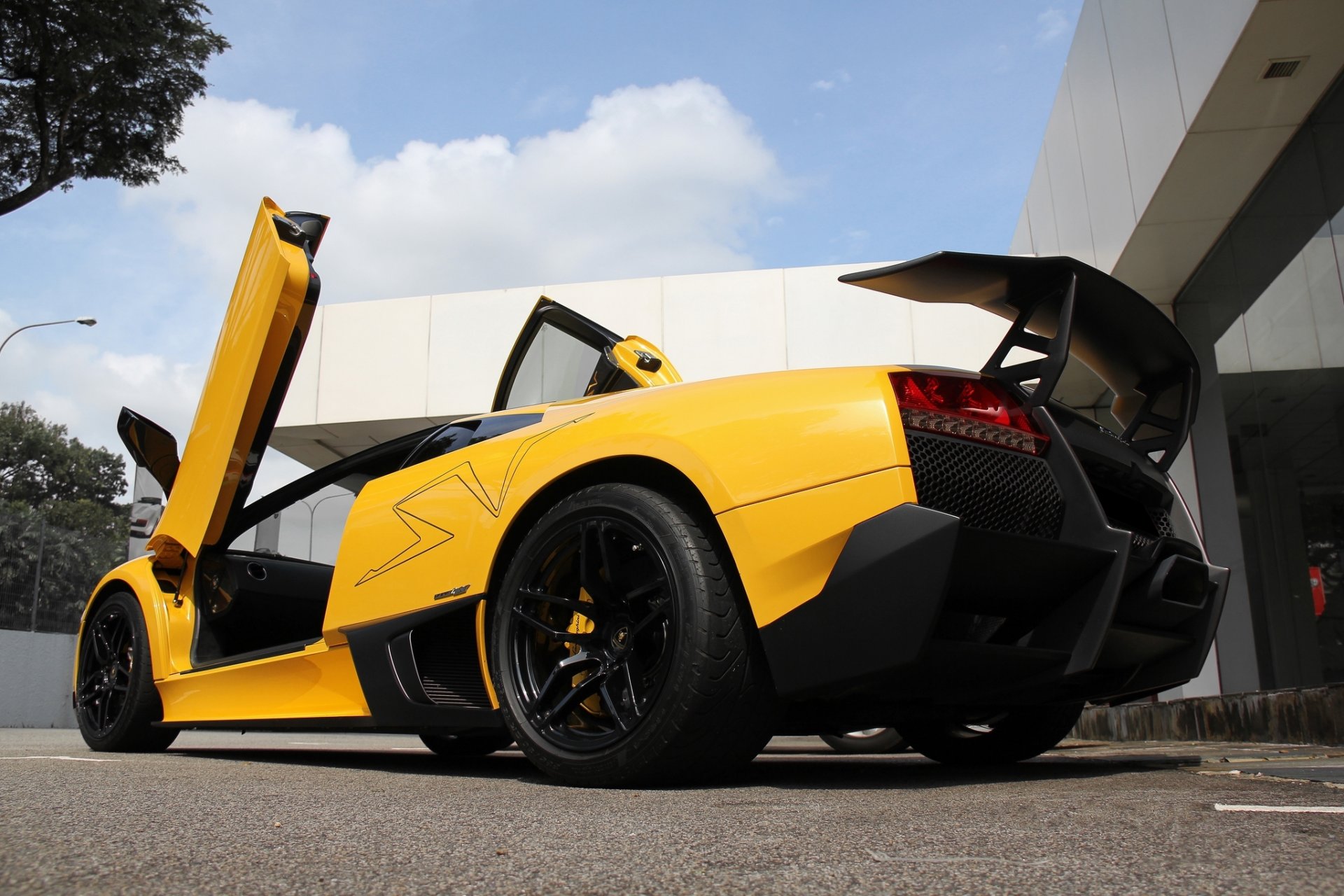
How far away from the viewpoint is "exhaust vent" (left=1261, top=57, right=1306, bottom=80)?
557 centimetres

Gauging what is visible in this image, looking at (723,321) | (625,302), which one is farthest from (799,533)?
(625,302)

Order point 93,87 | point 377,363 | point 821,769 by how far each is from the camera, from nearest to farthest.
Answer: point 821,769, point 377,363, point 93,87

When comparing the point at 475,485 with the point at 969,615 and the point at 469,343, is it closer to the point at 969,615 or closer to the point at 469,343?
the point at 969,615

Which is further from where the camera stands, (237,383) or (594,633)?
(237,383)

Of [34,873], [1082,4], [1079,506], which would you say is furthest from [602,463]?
[1082,4]

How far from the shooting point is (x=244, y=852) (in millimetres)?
1281

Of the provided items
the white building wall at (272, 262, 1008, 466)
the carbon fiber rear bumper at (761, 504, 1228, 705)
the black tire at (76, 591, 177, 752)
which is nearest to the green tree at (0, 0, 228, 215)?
the white building wall at (272, 262, 1008, 466)

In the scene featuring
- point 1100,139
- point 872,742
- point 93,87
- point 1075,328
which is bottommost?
point 872,742

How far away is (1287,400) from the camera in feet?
21.7

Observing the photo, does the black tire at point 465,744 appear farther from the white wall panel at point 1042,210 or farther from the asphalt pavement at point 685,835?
the white wall panel at point 1042,210

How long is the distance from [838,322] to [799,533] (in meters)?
8.99

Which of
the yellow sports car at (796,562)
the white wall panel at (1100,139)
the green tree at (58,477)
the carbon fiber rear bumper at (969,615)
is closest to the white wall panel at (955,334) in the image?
the white wall panel at (1100,139)

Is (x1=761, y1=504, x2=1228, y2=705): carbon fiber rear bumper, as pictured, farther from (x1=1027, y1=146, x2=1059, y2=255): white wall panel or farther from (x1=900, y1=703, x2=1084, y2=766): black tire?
(x1=1027, y1=146, x2=1059, y2=255): white wall panel

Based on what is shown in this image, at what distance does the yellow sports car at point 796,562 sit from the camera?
6.63 ft
